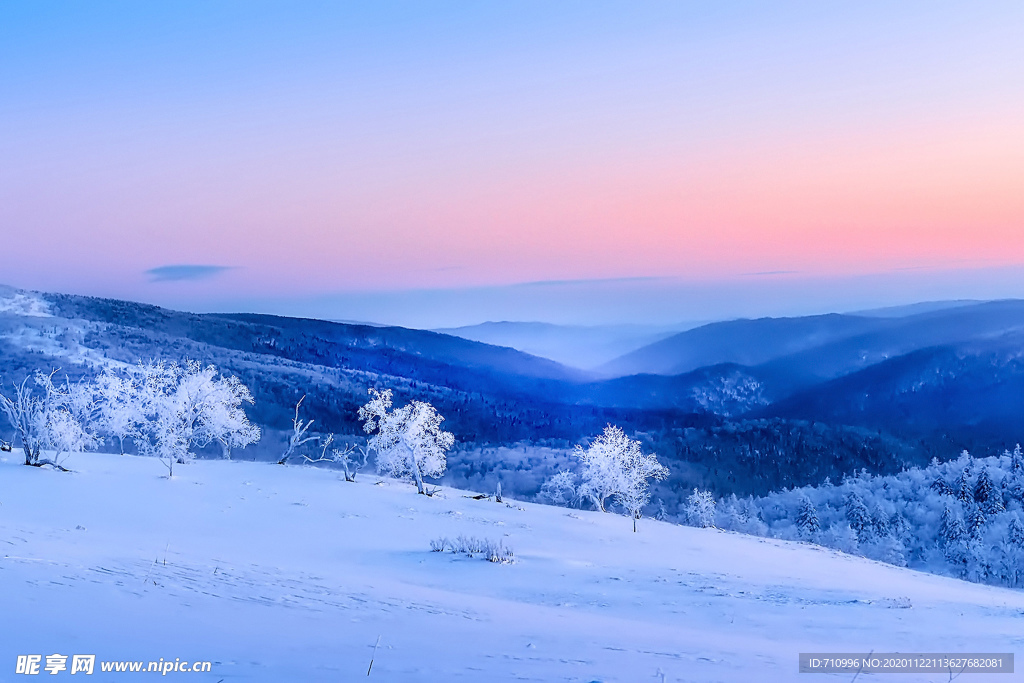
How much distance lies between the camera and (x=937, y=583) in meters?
18.3

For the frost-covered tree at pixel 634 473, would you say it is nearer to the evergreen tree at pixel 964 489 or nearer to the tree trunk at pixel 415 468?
the tree trunk at pixel 415 468

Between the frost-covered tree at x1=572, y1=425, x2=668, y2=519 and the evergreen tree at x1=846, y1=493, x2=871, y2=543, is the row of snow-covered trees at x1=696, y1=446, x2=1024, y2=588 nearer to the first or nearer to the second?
the evergreen tree at x1=846, y1=493, x2=871, y2=543

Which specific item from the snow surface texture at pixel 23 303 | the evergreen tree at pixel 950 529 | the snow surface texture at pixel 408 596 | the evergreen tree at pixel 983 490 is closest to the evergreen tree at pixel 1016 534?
the evergreen tree at pixel 950 529

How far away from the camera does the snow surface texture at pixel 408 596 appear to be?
6109 mm

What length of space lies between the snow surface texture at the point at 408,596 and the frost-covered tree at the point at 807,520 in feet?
171

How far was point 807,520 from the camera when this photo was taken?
7225 cm

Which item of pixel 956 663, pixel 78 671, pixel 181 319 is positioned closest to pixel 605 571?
pixel 956 663

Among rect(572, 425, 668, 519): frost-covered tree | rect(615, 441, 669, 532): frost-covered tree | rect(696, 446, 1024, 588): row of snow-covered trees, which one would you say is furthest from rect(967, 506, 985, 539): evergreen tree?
rect(572, 425, 668, 519): frost-covered tree

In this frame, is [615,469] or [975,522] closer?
[615,469]

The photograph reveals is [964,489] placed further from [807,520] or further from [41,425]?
[41,425]

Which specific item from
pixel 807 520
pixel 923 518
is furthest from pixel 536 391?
pixel 923 518

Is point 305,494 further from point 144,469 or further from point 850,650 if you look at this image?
point 850,650

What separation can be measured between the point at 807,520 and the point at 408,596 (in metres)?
72.6

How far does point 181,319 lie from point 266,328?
2138 centimetres
